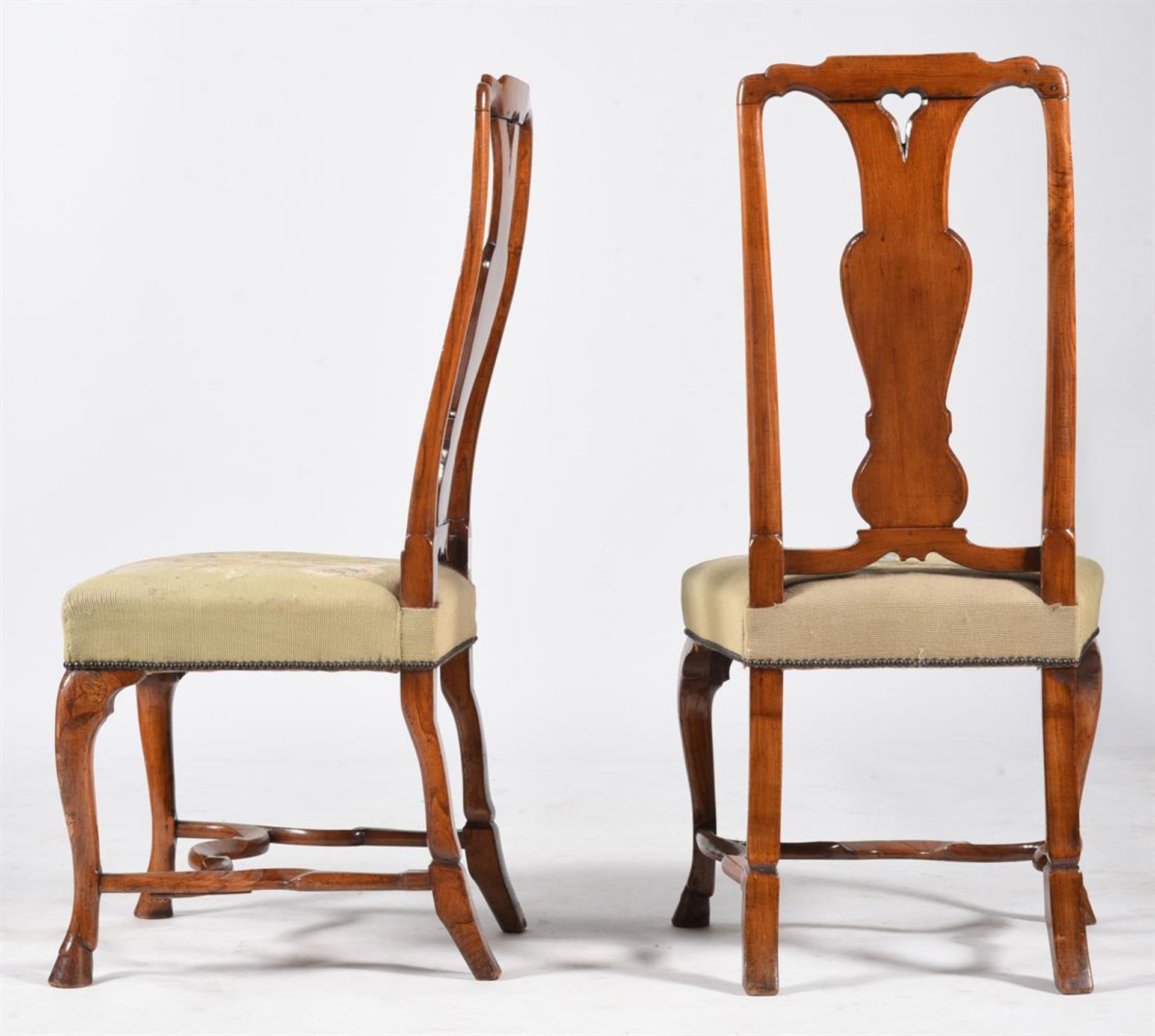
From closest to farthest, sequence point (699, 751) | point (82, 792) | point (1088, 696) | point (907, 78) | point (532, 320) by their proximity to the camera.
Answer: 1. point (907, 78)
2. point (82, 792)
3. point (1088, 696)
4. point (699, 751)
5. point (532, 320)

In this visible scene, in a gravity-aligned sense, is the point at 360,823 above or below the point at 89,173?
below

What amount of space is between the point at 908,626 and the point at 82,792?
1226 mm

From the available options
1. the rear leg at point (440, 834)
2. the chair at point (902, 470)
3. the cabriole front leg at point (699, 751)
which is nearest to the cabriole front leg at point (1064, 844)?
the chair at point (902, 470)

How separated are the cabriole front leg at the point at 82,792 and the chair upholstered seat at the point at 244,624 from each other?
0.11 ft

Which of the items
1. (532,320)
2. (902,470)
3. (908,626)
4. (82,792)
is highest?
(532,320)

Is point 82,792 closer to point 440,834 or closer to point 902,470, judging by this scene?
point 440,834

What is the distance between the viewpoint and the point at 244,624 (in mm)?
2680

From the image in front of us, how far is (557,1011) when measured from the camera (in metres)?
2.68

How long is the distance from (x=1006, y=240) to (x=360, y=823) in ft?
7.55

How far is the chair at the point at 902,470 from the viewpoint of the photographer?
2654 mm

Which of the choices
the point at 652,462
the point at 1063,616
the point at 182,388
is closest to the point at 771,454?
the point at 1063,616

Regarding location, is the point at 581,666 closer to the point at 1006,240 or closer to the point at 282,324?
the point at 282,324

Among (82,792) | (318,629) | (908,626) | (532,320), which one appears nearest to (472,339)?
(318,629)

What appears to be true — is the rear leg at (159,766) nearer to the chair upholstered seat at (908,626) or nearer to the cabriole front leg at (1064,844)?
the chair upholstered seat at (908,626)
